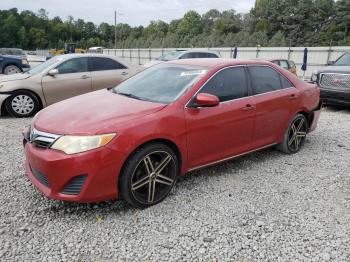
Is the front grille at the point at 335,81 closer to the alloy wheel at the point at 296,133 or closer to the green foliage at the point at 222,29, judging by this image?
the alloy wheel at the point at 296,133

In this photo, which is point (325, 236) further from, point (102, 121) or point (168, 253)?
point (102, 121)

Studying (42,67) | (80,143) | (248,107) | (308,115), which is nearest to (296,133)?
(308,115)

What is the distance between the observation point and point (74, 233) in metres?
3.01

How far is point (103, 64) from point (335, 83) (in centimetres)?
612

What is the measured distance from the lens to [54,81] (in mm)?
7590

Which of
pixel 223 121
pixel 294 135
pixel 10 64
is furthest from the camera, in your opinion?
pixel 10 64

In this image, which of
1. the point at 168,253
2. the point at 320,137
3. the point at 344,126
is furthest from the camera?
the point at 344,126

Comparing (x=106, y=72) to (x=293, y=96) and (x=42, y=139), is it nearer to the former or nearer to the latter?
(x=293, y=96)

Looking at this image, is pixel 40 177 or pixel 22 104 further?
pixel 22 104

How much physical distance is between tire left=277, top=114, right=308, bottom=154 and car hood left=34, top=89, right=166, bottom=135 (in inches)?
97.7

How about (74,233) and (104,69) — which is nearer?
(74,233)

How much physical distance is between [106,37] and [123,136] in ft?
425

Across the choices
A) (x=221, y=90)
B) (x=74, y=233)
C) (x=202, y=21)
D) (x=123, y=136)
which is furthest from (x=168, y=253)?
(x=202, y=21)

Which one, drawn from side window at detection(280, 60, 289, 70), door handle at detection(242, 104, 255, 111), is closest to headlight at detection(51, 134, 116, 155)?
door handle at detection(242, 104, 255, 111)
